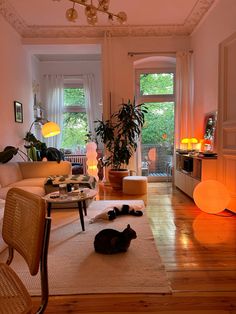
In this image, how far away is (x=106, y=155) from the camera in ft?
19.9

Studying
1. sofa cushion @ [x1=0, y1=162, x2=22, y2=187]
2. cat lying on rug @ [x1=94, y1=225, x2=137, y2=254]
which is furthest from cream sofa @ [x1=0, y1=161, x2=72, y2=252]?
cat lying on rug @ [x1=94, y1=225, x2=137, y2=254]

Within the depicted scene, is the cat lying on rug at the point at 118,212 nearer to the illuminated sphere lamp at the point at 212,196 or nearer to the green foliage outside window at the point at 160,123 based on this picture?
the illuminated sphere lamp at the point at 212,196

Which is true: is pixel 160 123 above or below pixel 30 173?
above

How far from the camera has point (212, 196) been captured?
3.61 metres

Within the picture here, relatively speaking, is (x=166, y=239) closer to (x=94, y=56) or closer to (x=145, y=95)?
(x=145, y=95)

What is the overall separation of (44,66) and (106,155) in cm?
374

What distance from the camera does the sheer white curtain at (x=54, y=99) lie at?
25.1 ft

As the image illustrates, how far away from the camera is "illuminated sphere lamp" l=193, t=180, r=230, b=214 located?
11.6ft

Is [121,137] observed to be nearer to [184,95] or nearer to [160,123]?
[160,123]

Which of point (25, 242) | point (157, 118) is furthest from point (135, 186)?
point (25, 242)

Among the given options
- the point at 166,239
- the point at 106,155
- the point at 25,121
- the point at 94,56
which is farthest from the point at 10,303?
the point at 94,56

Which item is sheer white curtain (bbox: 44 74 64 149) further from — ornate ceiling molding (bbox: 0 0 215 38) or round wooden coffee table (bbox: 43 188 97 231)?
round wooden coffee table (bbox: 43 188 97 231)

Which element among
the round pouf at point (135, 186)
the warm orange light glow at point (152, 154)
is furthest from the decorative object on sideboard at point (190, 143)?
the round pouf at point (135, 186)

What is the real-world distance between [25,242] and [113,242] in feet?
4.70
